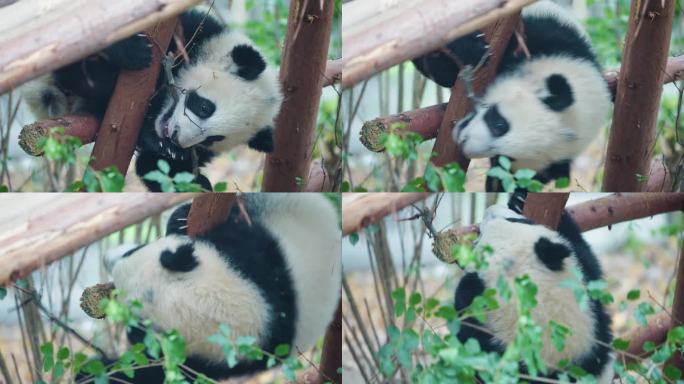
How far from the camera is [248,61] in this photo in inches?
103

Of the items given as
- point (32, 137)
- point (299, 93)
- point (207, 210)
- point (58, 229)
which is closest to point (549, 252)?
point (299, 93)

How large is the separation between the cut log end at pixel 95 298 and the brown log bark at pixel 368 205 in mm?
746

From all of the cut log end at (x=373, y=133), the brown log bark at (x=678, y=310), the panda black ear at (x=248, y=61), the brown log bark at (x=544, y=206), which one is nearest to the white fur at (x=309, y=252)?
the cut log end at (x=373, y=133)

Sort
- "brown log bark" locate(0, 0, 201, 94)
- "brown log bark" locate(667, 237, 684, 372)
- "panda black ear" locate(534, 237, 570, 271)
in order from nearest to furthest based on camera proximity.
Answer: "brown log bark" locate(0, 0, 201, 94) → "panda black ear" locate(534, 237, 570, 271) → "brown log bark" locate(667, 237, 684, 372)

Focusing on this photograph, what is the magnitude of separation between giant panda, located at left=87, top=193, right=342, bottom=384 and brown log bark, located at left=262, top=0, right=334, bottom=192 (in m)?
0.07

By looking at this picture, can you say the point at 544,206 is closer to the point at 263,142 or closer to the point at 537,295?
the point at 537,295

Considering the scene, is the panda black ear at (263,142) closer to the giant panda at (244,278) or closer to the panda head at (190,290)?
the giant panda at (244,278)

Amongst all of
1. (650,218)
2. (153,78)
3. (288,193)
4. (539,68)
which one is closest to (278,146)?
(288,193)

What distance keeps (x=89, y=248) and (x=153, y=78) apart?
557 millimetres

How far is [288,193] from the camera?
8.75 feet

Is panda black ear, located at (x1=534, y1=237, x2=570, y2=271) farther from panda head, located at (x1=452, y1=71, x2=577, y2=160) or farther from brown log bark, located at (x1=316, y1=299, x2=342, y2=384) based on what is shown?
brown log bark, located at (x1=316, y1=299, x2=342, y2=384)

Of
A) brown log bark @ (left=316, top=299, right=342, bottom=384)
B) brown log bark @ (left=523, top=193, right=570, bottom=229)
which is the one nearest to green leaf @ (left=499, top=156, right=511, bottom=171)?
brown log bark @ (left=523, top=193, right=570, bottom=229)

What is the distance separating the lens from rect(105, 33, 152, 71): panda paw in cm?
252

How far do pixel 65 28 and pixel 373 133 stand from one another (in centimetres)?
96
